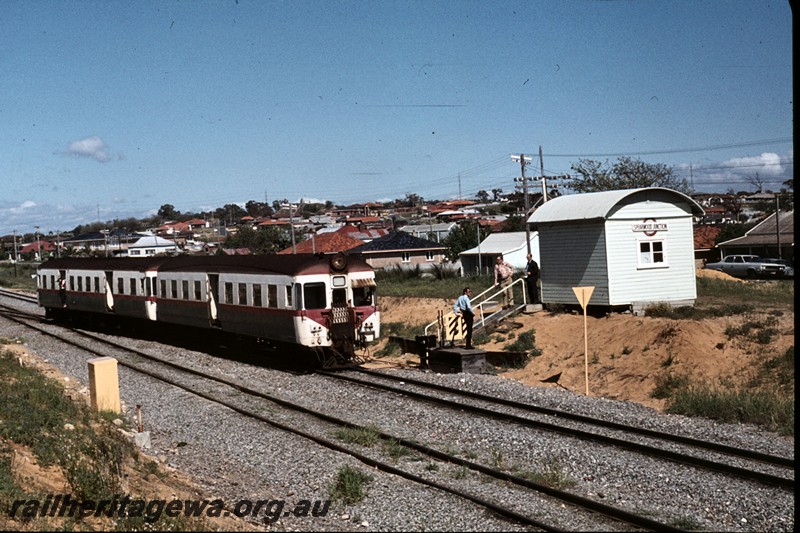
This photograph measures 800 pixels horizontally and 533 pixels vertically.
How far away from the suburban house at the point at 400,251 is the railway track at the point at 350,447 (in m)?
39.9

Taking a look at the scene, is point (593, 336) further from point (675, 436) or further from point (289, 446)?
point (289, 446)

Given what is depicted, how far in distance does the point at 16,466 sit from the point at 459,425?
282 inches

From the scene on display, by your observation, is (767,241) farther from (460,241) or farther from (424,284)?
(424,284)

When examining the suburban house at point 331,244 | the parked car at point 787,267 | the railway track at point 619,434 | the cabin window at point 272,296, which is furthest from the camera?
the suburban house at point 331,244

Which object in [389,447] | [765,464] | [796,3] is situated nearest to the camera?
[796,3]

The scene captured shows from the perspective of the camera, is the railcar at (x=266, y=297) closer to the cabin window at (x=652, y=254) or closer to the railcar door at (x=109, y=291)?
the railcar door at (x=109, y=291)

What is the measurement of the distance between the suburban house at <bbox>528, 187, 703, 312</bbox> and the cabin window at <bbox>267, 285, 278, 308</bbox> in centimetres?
961

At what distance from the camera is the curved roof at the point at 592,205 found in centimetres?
2438

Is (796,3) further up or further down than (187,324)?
further up

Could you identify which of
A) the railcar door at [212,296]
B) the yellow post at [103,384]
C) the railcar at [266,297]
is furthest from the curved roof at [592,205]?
the yellow post at [103,384]

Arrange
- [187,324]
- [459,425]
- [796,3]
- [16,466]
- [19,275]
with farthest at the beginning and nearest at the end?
[19,275] < [187,324] < [459,425] < [16,466] < [796,3]

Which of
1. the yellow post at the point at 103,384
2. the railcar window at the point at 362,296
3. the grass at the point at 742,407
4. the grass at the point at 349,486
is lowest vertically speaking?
the grass at the point at 742,407

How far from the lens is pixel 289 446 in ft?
43.4

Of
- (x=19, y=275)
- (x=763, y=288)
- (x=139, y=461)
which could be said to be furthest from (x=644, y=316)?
(x=19, y=275)
